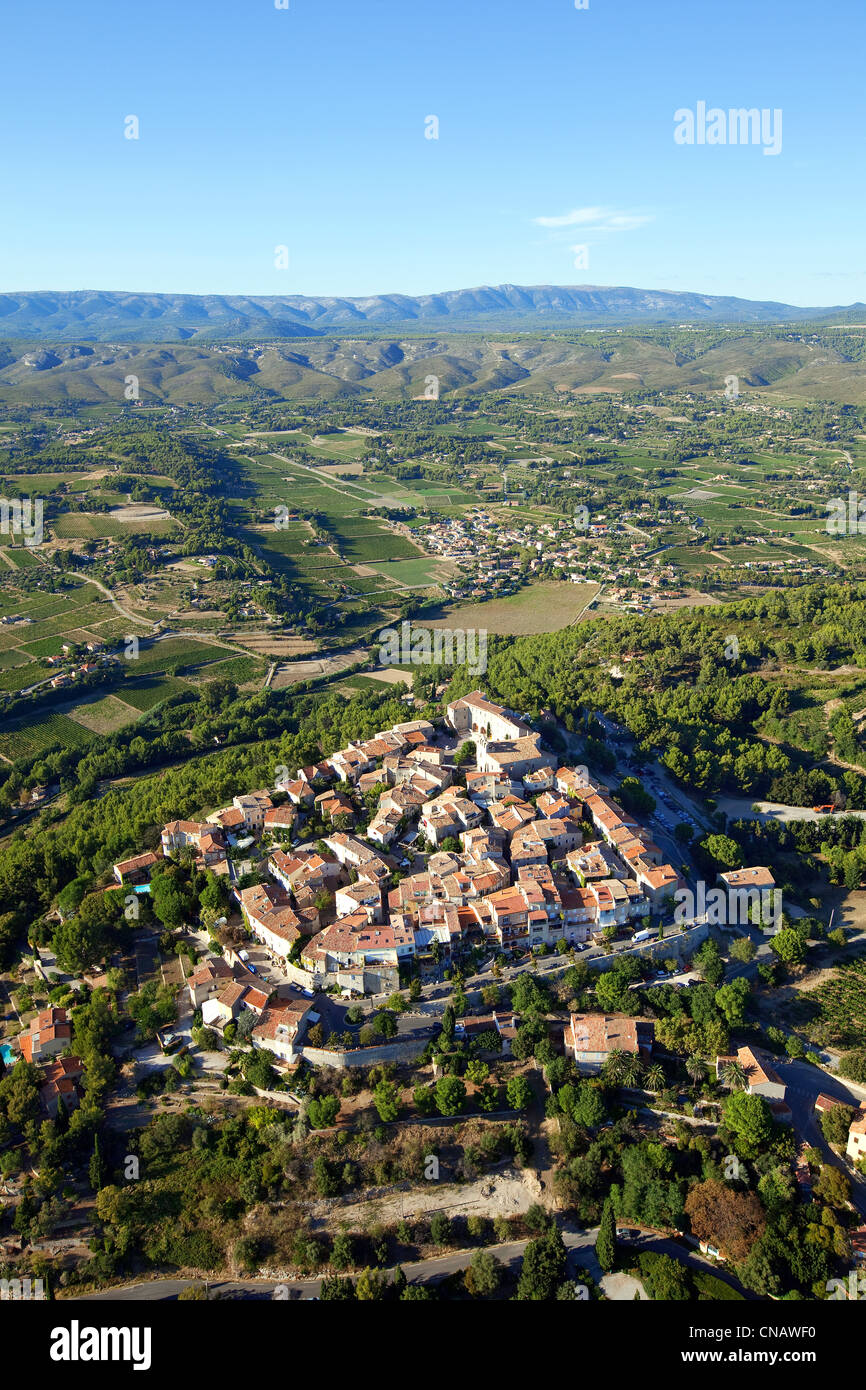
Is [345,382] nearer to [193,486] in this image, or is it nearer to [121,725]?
[193,486]

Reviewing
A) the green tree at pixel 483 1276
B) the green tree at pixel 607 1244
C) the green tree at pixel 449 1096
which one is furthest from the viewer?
the green tree at pixel 449 1096

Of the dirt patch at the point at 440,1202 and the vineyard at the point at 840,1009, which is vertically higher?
the vineyard at the point at 840,1009

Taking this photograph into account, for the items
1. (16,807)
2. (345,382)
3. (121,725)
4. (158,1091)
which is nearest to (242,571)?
(121,725)

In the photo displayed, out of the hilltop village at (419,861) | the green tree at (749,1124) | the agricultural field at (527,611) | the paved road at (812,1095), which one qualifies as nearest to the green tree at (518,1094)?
the hilltop village at (419,861)

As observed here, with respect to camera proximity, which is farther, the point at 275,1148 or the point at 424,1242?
the point at 275,1148

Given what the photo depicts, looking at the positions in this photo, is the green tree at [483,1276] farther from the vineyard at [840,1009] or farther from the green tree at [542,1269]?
the vineyard at [840,1009]

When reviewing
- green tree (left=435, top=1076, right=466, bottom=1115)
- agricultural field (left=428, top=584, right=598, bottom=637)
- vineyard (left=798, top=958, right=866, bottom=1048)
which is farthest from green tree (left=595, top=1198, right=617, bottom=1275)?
agricultural field (left=428, top=584, right=598, bottom=637)

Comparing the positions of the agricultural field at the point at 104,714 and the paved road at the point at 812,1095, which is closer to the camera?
the paved road at the point at 812,1095

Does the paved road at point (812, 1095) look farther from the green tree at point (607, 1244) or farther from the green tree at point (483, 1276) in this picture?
the green tree at point (483, 1276)

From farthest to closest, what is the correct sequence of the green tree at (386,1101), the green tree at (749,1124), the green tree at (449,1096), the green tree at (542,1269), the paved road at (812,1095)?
the green tree at (449,1096) < the green tree at (386,1101) < the paved road at (812,1095) < the green tree at (749,1124) < the green tree at (542,1269)

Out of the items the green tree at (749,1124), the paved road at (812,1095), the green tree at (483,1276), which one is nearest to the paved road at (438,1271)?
the green tree at (483,1276)

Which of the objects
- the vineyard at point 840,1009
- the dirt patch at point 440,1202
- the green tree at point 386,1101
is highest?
the green tree at point 386,1101
